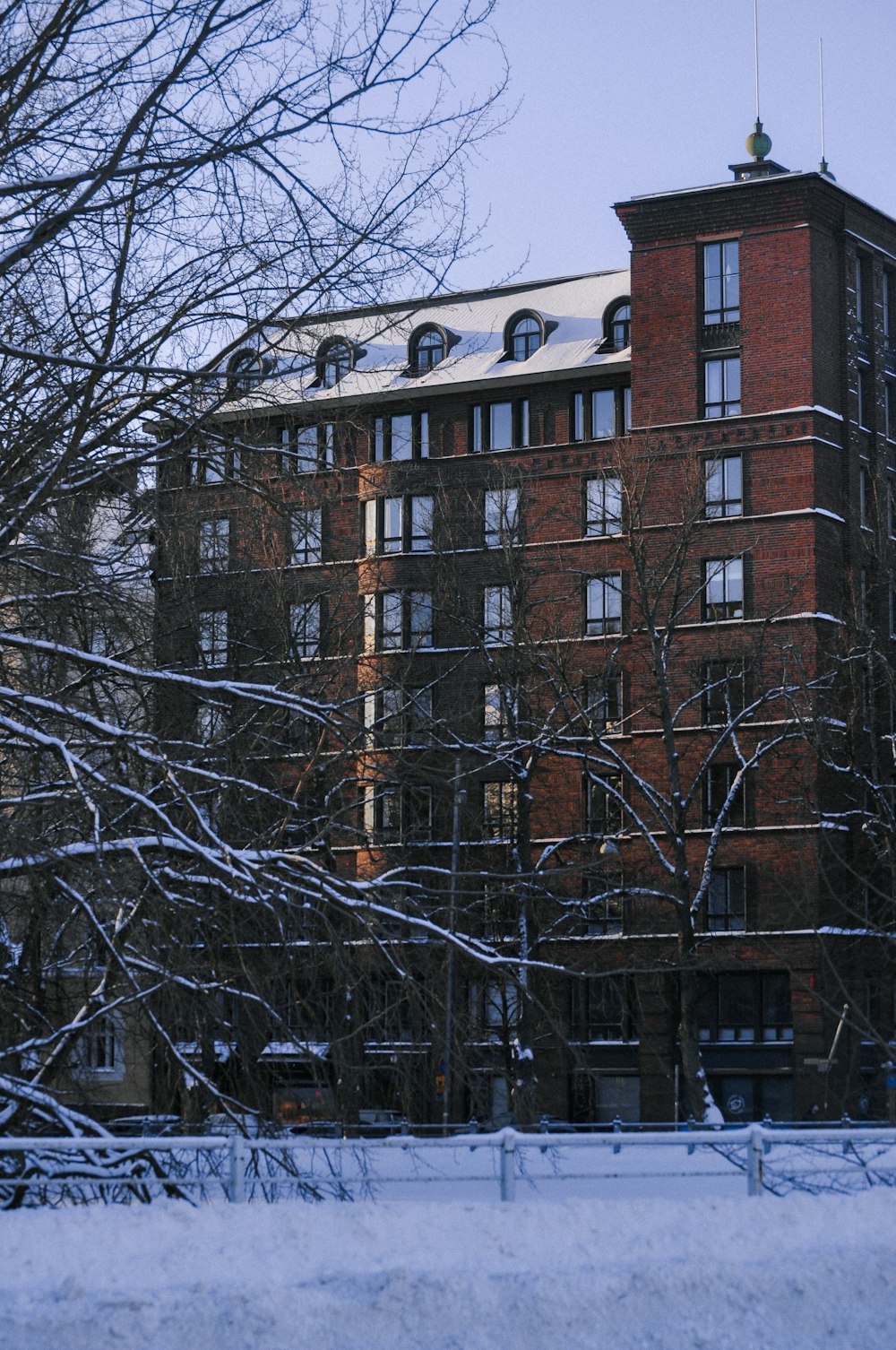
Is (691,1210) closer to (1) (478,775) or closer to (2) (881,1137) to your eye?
(2) (881,1137)

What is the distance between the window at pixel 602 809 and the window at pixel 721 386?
Result: 1096 centimetres

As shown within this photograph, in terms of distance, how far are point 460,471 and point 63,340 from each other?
1700 inches

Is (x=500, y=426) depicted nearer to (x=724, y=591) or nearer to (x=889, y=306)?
(x=724, y=591)

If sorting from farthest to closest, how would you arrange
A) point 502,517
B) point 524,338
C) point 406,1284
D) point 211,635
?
1. point 524,338
2. point 502,517
3. point 211,635
4. point 406,1284

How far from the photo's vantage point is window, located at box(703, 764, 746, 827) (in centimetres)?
5053

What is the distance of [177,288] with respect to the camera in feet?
41.8

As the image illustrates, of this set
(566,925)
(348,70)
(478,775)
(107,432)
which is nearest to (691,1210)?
(107,432)

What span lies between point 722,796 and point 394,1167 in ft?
99.0

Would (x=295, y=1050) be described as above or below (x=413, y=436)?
below

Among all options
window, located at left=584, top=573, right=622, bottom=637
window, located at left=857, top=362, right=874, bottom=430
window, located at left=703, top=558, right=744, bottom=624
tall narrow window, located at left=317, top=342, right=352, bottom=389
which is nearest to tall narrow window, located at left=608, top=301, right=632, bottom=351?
window, located at left=857, top=362, right=874, bottom=430

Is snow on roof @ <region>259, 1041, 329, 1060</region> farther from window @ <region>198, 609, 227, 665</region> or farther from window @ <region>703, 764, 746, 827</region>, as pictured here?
window @ <region>703, 764, 746, 827</region>

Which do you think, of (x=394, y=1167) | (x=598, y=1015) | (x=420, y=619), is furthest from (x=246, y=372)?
(x=420, y=619)

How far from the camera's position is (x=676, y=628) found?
5194 centimetres

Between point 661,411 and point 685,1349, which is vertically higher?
point 661,411
